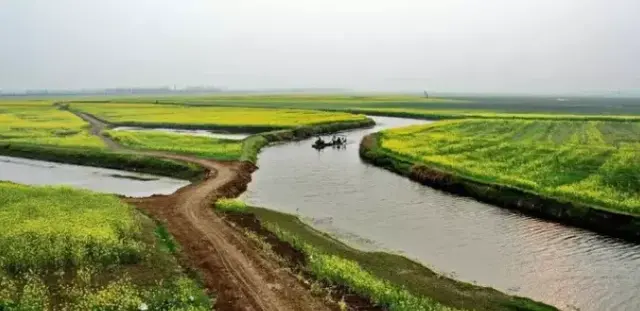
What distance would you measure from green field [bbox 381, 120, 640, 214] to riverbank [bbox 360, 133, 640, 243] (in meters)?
0.73

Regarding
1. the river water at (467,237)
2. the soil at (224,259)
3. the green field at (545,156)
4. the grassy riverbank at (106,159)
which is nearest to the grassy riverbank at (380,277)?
the soil at (224,259)

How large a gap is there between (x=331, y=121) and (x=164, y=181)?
39.0 metres

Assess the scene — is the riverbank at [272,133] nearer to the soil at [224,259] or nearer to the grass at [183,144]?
the grass at [183,144]

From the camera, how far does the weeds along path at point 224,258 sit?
14594 millimetres

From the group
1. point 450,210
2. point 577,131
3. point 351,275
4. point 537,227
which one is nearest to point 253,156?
point 450,210

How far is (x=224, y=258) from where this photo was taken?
695 inches

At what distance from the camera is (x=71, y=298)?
1412 cm

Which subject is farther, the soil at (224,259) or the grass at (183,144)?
the grass at (183,144)

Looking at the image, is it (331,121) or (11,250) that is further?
(331,121)

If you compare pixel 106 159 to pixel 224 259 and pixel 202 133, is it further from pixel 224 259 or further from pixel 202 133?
pixel 224 259

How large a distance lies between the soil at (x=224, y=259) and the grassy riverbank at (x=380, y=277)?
999 mm

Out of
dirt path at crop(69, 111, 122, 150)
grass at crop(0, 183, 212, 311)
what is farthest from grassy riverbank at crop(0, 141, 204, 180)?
grass at crop(0, 183, 212, 311)

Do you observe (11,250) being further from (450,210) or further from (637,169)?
(637,169)

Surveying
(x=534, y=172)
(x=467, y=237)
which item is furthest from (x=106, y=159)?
(x=534, y=172)
